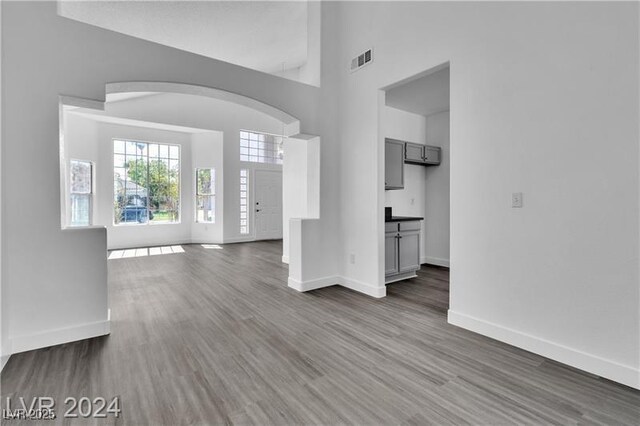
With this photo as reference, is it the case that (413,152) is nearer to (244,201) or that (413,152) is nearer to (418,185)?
Answer: (418,185)

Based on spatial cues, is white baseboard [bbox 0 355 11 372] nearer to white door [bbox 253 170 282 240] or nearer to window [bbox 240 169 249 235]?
window [bbox 240 169 249 235]

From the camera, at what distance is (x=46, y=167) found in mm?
2529

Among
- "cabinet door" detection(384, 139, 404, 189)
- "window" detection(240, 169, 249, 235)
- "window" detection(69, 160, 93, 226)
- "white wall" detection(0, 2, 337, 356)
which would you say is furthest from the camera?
"window" detection(240, 169, 249, 235)

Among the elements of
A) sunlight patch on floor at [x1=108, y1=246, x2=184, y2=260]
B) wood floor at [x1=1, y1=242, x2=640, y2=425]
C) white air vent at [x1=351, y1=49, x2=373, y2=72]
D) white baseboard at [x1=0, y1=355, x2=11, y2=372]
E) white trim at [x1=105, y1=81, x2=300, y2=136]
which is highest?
white air vent at [x1=351, y1=49, x2=373, y2=72]

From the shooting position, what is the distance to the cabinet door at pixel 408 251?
4570 millimetres

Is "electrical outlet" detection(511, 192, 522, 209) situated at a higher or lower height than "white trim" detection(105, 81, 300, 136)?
lower

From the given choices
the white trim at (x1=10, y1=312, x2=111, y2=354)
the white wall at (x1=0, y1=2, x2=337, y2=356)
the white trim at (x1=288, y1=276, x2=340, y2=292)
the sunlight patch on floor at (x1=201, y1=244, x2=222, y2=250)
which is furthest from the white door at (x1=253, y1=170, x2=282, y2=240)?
the white trim at (x1=10, y1=312, x2=111, y2=354)

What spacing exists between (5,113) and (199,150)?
20.5ft

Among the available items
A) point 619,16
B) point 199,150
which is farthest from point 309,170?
point 199,150

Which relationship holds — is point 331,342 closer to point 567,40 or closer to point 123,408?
point 123,408

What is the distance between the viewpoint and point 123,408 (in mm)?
1766

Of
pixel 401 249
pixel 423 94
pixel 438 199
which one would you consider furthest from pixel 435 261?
pixel 423 94

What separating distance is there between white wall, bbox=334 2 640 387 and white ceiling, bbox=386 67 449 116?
74 centimetres

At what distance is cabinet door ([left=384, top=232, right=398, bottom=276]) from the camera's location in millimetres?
4359
